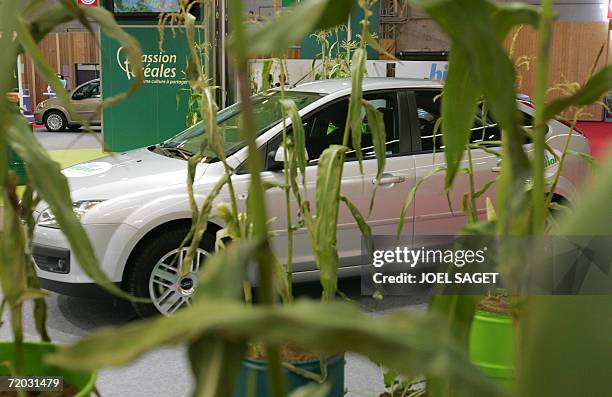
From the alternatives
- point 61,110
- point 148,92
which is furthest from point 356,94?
point 61,110

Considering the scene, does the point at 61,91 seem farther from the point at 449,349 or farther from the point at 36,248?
the point at 36,248

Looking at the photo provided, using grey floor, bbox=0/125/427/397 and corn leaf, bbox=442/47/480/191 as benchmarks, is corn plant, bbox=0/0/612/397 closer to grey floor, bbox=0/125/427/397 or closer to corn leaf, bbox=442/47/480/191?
corn leaf, bbox=442/47/480/191

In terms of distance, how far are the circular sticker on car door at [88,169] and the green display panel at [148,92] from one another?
15.2 feet

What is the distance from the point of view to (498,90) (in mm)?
570

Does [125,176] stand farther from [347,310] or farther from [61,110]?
[61,110]

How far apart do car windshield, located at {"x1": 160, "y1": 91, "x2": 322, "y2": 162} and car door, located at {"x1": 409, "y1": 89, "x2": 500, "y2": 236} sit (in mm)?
660

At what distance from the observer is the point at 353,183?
415 cm

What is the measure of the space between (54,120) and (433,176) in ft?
40.1

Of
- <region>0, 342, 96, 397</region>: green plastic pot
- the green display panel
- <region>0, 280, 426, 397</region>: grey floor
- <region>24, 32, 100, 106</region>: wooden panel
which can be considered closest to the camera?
<region>0, 342, 96, 397</region>: green plastic pot

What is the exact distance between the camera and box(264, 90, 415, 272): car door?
161 inches

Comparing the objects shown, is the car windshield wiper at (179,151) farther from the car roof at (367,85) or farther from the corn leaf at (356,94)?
the corn leaf at (356,94)

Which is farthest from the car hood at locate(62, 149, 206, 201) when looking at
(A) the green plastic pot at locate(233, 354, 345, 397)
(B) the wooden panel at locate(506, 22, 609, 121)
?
(B) the wooden panel at locate(506, 22, 609, 121)

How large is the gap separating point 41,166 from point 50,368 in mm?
560

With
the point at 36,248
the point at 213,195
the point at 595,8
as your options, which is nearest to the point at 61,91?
the point at 213,195
